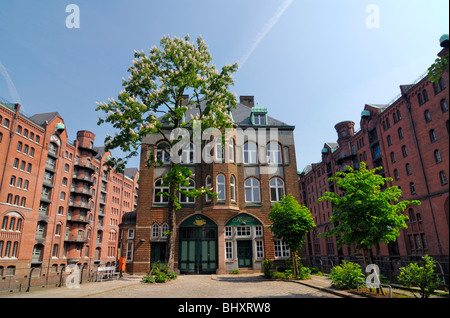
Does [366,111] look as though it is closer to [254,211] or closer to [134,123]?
[254,211]

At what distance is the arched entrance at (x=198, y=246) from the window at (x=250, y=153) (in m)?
7.36

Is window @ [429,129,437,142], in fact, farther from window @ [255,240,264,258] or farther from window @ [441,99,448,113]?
window @ [255,240,264,258]

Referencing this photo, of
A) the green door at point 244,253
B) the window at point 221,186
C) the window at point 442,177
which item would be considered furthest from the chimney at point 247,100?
the window at point 442,177

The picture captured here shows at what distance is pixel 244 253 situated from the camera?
2577 cm

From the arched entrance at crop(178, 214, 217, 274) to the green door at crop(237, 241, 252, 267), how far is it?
7.46 feet

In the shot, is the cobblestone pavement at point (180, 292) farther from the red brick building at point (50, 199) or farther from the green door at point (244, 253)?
the red brick building at point (50, 199)

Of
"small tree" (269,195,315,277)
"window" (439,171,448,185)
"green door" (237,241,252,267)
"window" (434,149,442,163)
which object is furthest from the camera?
"window" (434,149,442,163)

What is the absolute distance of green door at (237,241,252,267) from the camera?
2550 centimetres

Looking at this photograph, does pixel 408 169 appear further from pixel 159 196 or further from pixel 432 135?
pixel 159 196

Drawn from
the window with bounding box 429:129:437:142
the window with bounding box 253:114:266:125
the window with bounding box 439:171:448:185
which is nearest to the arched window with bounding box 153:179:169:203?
the window with bounding box 253:114:266:125

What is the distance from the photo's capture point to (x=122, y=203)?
78.6m

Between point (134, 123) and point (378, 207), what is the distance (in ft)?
48.3
